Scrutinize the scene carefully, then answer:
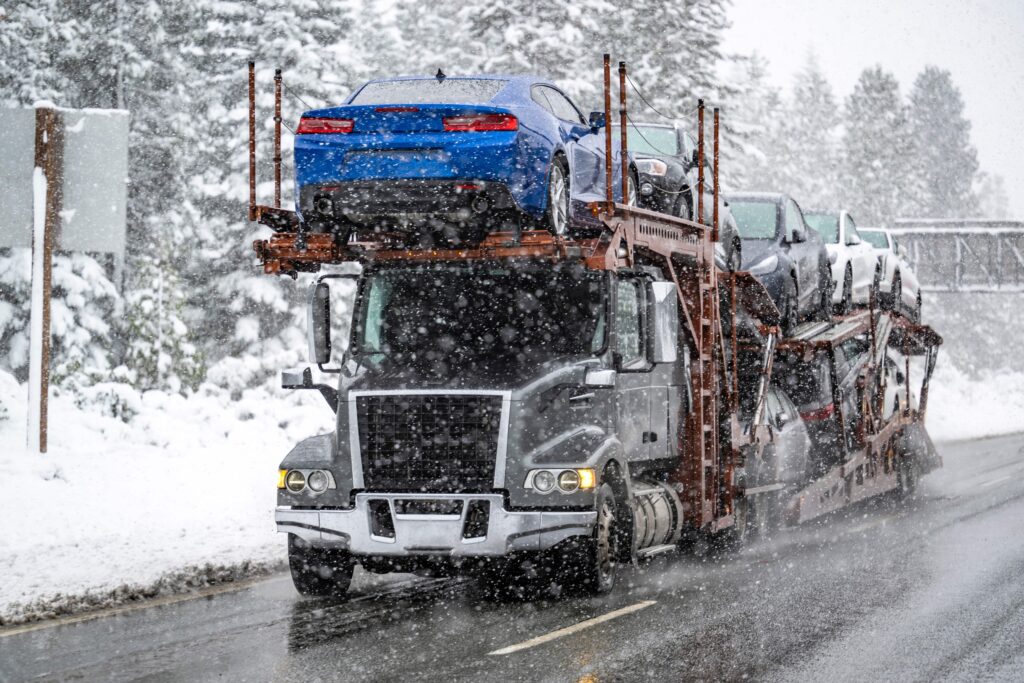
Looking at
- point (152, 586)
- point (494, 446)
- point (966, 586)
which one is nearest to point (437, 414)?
point (494, 446)

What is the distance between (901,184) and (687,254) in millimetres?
59309

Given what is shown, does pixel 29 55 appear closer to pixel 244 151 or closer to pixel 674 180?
pixel 244 151

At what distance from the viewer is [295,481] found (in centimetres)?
934

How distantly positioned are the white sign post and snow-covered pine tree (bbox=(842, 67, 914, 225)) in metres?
55.1

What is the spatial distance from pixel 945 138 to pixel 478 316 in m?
84.2

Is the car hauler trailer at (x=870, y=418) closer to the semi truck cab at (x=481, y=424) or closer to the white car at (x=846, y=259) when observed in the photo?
Answer: the white car at (x=846, y=259)

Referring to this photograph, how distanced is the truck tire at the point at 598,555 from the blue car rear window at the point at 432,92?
9.10 feet

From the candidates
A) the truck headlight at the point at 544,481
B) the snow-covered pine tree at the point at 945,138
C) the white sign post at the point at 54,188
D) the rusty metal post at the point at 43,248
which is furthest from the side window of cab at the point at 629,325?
the snow-covered pine tree at the point at 945,138

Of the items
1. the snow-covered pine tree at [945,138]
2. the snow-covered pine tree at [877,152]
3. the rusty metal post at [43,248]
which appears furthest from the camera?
the snow-covered pine tree at [945,138]

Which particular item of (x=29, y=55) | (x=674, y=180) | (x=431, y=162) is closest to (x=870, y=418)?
(x=674, y=180)

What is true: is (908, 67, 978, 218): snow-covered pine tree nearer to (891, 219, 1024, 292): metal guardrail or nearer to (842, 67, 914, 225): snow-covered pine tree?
(842, 67, 914, 225): snow-covered pine tree

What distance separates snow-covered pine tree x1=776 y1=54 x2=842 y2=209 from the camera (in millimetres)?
68625

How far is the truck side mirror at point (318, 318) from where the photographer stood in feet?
32.8

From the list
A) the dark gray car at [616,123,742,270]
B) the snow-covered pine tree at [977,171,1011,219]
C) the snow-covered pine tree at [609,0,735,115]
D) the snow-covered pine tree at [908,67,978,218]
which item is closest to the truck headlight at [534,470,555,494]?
the dark gray car at [616,123,742,270]
